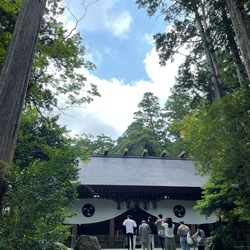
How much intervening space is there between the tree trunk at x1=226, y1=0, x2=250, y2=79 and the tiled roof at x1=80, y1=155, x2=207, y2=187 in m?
Answer: 6.35

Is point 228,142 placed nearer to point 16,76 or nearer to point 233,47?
point 233,47

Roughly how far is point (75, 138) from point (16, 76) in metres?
2.98

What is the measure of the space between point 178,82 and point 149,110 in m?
24.1

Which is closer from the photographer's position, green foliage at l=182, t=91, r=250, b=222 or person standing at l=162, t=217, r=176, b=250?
green foliage at l=182, t=91, r=250, b=222

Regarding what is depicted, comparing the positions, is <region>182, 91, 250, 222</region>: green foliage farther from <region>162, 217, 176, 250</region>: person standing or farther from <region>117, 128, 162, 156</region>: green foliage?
<region>117, 128, 162, 156</region>: green foliage

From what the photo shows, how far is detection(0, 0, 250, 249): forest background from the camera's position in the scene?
3.76 meters

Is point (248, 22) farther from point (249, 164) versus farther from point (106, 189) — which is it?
point (106, 189)

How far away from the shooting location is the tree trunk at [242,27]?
21.2 feet

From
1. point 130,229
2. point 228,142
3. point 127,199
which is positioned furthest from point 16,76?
point 127,199

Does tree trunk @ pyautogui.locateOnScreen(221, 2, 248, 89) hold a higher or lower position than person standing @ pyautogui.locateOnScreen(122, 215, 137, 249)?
higher

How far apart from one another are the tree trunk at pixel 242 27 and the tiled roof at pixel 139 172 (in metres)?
6.35

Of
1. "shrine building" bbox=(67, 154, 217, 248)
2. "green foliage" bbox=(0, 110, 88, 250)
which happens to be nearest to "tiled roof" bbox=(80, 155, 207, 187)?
"shrine building" bbox=(67, 154, 217, 248)

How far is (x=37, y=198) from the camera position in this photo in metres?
3.76

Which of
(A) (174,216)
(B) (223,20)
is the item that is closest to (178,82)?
(B) (223,20)
